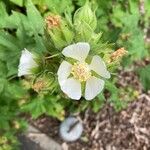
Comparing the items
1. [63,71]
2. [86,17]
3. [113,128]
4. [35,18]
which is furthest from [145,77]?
[63,71]

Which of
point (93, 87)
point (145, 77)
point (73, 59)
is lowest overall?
point (145, 77)

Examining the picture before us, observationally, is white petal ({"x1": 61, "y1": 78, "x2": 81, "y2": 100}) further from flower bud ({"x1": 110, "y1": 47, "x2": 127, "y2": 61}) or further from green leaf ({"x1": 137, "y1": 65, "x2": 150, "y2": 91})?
green leaf ({"x1": 137, "y1": 65, "x2": 150, "y2": 91})

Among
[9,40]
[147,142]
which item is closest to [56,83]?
[9,40]

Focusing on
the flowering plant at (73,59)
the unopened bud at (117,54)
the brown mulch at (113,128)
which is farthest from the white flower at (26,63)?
the brown mulch at (113,128)

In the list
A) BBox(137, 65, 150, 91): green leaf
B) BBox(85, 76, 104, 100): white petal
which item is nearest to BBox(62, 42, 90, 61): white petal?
BBox(85, 76, 104, 100): white petal

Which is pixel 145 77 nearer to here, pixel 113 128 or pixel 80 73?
pixel 113 128

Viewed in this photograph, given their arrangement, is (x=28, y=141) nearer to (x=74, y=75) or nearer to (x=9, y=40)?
(x=9, y=40)

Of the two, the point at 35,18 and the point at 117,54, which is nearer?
the point at 117,54
